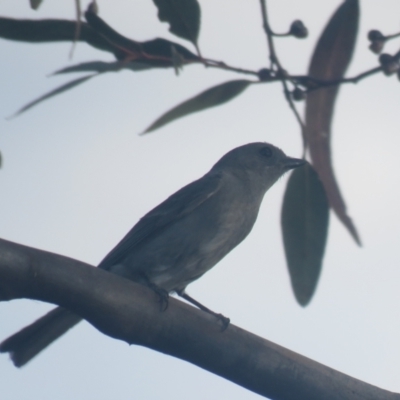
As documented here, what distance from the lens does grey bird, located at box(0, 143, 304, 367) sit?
10.5 ft

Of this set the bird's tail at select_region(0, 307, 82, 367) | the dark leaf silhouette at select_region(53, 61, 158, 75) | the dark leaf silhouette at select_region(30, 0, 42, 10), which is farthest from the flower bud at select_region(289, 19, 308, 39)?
the bird's tail at select_region(0, 307, 82, 367)

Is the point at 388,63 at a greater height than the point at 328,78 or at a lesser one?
lesser

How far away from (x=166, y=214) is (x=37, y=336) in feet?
3.57

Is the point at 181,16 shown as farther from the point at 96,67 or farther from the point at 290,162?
the point at 290,162

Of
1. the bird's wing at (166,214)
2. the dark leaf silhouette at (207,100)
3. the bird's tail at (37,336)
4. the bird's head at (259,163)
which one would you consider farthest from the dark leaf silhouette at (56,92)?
the bird's head at (259,163)

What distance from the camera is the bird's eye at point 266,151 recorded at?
4.62 m

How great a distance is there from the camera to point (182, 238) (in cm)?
358

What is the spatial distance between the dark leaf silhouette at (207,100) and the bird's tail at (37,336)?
111 centimetres

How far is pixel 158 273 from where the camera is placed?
11.5 ft

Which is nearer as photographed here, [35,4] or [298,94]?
[298,94]

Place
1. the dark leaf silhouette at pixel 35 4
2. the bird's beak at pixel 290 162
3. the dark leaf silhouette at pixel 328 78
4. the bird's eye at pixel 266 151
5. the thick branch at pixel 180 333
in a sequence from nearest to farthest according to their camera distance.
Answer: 1. the thick branch at pixel 180 333
2. the dark leaf silhouette at pixel 35 4
3. the dark leaf silhouette at pixel 328 78
4. the bird's beak at pixel 290 162
5. the bird's eye at pixel 266 151

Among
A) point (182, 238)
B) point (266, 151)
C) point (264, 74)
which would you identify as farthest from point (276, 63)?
point (266, 151)

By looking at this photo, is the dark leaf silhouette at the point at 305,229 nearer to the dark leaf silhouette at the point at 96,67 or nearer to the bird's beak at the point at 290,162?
the dark leaf silhouette at the point at 96,67

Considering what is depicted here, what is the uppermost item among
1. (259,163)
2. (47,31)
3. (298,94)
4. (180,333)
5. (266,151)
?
(266,151)
